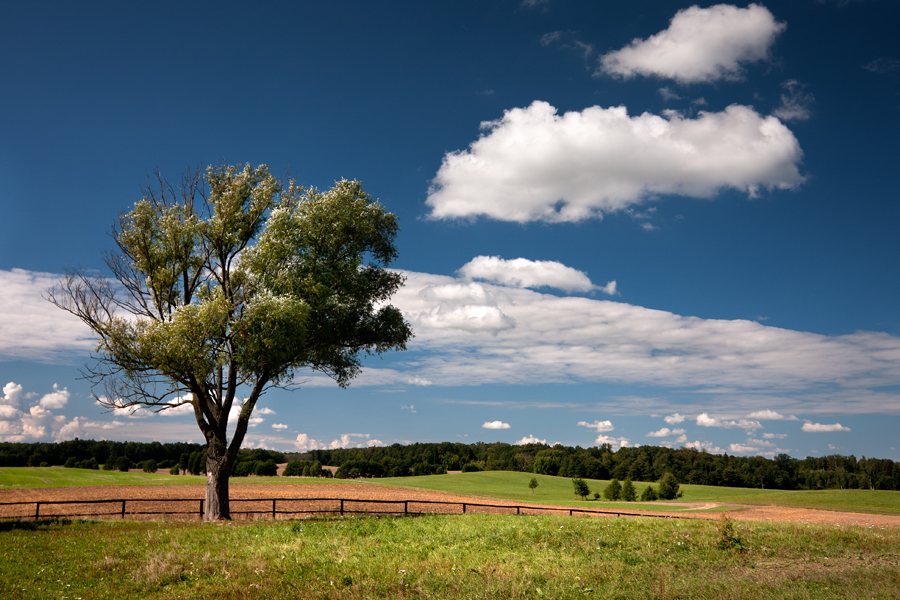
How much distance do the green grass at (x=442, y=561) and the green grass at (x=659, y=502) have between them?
137 ft

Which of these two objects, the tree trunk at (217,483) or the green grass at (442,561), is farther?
the tree trunk at (217,483)

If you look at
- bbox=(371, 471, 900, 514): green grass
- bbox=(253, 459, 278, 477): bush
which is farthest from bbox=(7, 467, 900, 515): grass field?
bbox=(253, 459, 278, 477): bush

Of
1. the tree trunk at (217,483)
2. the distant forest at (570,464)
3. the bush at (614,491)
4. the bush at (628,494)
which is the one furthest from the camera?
the distant forest at (570,464)

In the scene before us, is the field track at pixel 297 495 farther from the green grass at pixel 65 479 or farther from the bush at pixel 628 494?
the bush at pixel 628 494

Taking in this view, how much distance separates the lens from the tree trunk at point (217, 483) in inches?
1009

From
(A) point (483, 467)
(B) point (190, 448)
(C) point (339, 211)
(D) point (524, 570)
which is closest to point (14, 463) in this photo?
(B) point (190, 448)

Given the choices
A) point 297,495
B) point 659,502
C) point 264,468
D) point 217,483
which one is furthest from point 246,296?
point 264,468

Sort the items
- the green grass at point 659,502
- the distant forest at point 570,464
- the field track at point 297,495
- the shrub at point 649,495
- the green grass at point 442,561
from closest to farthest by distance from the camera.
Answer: the green grass at point 442,561 < the field track at point 297,495 < the green grass at point 659,502 < the shrub at point 649,495 < the distant forest at point 570,464

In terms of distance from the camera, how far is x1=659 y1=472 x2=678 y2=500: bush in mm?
83125

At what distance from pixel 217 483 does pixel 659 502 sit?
6596 cm

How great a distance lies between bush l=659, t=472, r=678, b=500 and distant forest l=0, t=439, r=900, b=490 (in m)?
31.6

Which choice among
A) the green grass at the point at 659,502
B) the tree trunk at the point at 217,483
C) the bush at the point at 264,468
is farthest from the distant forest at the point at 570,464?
the tree trunk at the point at 217,483

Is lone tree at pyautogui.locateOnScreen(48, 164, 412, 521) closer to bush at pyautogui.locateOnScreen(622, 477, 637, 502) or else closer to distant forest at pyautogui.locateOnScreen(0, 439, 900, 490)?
bush at pyautogui.locateOnScreen(622, 477, 637, 502)

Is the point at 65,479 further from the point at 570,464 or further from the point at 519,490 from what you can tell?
the point at 570,464
